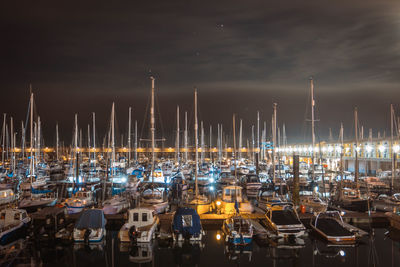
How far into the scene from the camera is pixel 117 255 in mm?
19531

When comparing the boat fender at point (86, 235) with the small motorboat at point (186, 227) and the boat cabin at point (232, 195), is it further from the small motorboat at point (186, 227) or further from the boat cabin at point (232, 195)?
the boat cabin at point (232, 195)

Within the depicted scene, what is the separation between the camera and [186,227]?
68.2 feet

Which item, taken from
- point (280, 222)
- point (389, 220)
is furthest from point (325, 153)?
point (280, 222)

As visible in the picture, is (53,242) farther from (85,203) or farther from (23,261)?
(85,203)

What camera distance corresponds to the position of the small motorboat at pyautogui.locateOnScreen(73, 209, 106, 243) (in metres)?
20.8

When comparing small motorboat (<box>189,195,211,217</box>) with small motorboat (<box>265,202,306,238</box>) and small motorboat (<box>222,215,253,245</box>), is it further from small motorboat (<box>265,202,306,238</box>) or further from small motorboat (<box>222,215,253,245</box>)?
small motorboat (<box>265,202,306,238</box>)

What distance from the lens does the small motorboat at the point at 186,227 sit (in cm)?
2072

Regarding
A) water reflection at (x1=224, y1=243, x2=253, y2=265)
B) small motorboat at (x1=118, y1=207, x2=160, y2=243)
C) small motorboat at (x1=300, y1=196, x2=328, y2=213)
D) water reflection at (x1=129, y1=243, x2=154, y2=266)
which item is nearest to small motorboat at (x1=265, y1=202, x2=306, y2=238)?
water reflection at (x1=224, y1=243, x2=253, y2=265)

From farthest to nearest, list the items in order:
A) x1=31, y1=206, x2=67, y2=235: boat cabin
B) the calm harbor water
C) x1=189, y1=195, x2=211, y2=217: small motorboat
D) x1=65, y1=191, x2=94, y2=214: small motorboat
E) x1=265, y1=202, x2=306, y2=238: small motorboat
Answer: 1. x1=65, y1=191, x2=94, y2=214: small motorboat
2. x1=189, y1=195, x2=211, y2=217: small motorboat
3. x1=31, y1=206, x2=67, y2=235: boat cabin
4. x1=265, y1=202, x2=306, y2=238: small motorboat
5. the calm harbor water

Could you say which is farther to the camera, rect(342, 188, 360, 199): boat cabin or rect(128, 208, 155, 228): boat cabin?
rect(342, 188, 360, 199): boat cabin

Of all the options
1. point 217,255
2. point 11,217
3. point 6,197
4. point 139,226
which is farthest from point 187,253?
point 6,197

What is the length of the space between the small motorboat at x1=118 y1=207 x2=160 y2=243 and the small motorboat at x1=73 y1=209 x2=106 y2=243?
1410 mm

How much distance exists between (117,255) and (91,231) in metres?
2.73

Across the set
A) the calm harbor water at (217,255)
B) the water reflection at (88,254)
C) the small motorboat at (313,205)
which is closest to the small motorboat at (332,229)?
the calm harbor water at (217,255)
